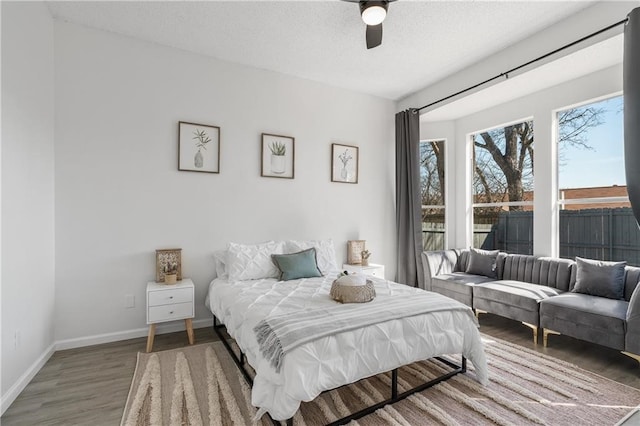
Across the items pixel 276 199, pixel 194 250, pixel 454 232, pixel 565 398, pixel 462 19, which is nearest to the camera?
pixel 565 398

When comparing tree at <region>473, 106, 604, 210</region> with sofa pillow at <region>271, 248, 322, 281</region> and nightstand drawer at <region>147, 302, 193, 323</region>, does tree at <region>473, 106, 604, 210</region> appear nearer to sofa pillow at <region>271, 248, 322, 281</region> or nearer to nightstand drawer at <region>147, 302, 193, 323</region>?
sofa pillow at <region>271, 248, 322, 281</region>

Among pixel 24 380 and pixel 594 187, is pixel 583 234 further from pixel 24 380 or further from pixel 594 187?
pixel 24 380

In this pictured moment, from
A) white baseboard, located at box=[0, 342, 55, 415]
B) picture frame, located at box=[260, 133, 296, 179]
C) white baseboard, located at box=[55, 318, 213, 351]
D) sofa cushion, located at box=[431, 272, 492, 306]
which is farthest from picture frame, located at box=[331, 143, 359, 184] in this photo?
white baseboard, located at box=[0, 342, 55, 415]

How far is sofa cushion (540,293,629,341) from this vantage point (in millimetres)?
2553

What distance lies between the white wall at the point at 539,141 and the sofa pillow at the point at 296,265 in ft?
8.99

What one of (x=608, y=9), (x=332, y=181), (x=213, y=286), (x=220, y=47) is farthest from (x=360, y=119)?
(x=213, y=286)

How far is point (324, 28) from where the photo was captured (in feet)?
10.00

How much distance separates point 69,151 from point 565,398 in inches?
176

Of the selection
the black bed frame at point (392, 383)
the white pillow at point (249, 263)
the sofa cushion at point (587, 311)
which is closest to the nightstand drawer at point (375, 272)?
the white pillow at point (249, 263)

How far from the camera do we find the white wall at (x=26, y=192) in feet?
6.88

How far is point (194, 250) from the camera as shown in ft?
11.4

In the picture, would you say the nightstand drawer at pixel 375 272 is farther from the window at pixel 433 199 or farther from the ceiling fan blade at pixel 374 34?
the ceiling fan blade at pixel 374 34

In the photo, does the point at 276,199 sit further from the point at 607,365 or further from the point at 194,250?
the point at 607,365

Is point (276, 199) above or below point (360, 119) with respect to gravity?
below
